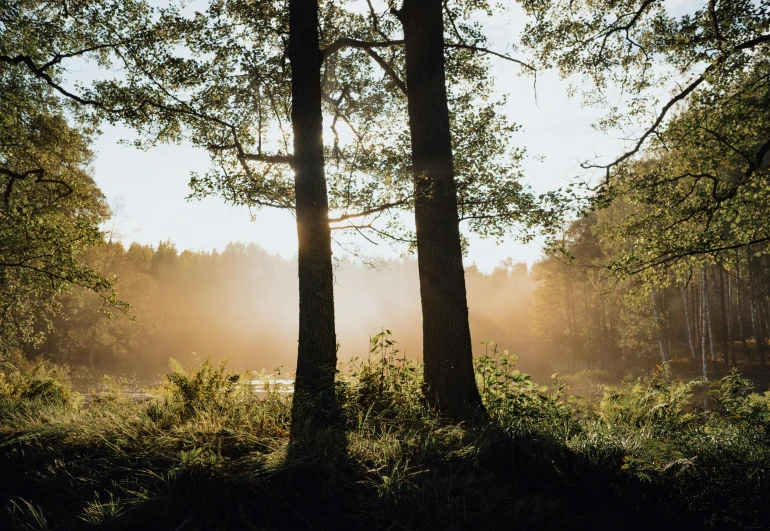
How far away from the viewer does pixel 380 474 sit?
3.41 meters

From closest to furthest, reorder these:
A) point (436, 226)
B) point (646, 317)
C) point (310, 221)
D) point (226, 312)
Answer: point (310, 221) → point (436, 226) → point (646, 317) → point (226, 312)

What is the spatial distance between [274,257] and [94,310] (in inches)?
2956

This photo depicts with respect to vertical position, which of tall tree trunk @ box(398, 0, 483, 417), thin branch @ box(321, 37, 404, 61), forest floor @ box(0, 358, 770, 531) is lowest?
forest floor @ box(0, 358, 770, 531)

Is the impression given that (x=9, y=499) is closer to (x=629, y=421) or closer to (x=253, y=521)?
(x=253, y=521)

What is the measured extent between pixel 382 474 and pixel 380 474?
24 mm

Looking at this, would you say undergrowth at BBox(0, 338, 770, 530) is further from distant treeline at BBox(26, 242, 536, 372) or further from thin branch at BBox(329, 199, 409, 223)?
distant treeline at BBox(26, 242, 536, 372)

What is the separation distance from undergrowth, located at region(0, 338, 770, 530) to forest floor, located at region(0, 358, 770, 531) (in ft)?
0.04

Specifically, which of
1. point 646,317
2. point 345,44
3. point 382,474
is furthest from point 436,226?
point 646,317

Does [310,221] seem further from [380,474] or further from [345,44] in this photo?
[380,474]

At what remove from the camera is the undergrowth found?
10.2 feet

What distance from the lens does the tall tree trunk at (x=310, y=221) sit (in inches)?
233

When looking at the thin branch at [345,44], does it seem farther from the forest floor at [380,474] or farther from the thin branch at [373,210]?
the forest floor at [380,474]

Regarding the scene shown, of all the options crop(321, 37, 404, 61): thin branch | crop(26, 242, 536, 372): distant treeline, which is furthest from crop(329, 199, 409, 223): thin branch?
crop(26, 242, 536, 372): distant treeline

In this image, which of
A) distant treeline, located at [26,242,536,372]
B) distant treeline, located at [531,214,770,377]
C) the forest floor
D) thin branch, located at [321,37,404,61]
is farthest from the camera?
distant treeline, located at [26,242,536,372]
